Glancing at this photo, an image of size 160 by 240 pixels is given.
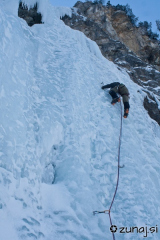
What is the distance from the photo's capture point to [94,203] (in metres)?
3.19

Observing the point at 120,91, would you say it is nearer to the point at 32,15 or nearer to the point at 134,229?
the point at 134,229

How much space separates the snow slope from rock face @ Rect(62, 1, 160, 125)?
18.4ft

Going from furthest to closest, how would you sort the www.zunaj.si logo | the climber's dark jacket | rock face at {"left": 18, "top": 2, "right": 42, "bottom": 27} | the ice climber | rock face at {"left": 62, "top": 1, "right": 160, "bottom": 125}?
rock face at {"left": 62, "top": 1, "right": 160, "bottom": 125}, rock face at {"left": 18, "top": 2, "right": 42, "bottom": 27}, the climber's dark jacket, the ice climber, the www.zunaj.si logo

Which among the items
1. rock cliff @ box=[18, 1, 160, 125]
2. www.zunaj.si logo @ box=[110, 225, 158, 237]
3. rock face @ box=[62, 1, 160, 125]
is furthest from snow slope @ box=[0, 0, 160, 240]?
rock face @ box=[62, 1, 160, 125]

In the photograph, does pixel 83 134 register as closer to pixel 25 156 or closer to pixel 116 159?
pixel 116 159

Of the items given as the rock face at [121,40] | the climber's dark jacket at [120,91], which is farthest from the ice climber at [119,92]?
the rock face at [121,40]

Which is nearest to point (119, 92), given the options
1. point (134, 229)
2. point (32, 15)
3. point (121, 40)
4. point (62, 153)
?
point (62, 153)

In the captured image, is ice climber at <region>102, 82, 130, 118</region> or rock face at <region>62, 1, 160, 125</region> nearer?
ice climber at <region>102, 82, 130, 118</region>

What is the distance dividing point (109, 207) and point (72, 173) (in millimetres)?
709

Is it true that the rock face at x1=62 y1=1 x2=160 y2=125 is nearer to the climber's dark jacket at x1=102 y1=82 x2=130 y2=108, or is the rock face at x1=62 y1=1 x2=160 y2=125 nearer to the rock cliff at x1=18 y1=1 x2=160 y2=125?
the rock cliff at x1=18 y1=1 x2=160 y2=125

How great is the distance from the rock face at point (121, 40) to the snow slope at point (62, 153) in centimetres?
560

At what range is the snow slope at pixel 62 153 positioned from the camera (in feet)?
8.99

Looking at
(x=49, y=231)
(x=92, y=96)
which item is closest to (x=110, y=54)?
(x=92, y=96)

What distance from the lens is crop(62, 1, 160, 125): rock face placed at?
1124cm
